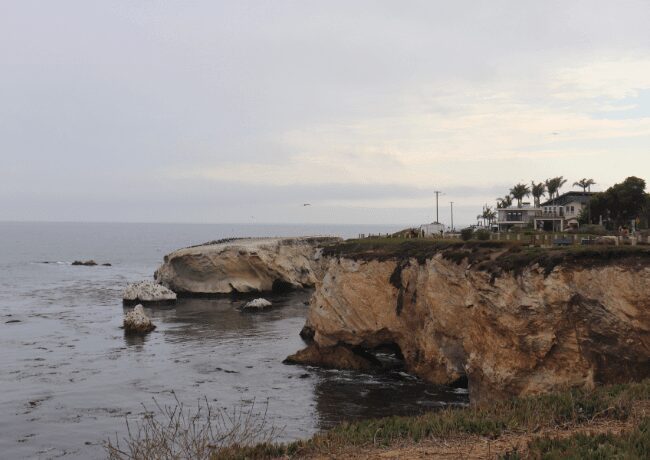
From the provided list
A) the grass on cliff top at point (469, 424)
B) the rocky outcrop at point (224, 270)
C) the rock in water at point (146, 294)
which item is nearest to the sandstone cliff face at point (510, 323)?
the grass on cliff top at point (469, 424)

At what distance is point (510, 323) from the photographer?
29500 millimetres

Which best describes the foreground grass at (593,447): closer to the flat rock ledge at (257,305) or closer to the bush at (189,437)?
the bush at (189,437)

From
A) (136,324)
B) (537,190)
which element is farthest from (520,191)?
(136,324)

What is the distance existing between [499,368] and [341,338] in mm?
15914

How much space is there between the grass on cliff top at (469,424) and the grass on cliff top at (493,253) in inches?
355

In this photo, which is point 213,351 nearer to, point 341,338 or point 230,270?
point 341,338

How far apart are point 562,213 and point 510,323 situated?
55822 millimetres

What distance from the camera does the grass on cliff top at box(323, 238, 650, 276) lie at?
26.9 m

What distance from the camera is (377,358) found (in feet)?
149

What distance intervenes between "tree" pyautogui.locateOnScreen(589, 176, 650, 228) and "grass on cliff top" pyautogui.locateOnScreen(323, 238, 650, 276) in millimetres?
32709

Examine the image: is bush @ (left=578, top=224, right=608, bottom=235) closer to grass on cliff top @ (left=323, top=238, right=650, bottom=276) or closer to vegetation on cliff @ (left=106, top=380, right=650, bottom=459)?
grass on cliff top @ (left=323, top=238, right=650, bottom=276)

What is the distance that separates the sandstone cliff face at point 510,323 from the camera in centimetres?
2580

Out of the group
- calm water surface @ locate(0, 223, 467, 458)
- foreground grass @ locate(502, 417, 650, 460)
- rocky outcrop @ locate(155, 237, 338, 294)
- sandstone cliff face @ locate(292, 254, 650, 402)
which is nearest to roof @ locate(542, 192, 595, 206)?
rocky outcrop @ locate(155, 237, 338, 294)

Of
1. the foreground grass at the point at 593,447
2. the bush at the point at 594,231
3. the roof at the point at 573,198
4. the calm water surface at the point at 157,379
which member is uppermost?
the roof at the point at 573,198
